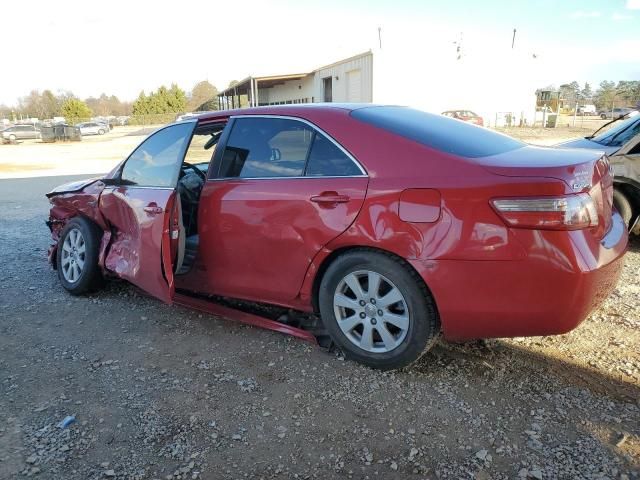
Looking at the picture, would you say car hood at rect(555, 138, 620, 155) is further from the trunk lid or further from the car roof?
the car roof

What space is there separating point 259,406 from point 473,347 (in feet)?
4.94

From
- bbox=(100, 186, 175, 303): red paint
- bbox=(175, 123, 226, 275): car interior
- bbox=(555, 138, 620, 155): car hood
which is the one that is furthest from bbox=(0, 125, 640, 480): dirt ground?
bbox=(555, 138, 620, 155): car hood

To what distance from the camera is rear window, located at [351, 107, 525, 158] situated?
3047 mm

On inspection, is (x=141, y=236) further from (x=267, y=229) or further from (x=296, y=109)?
(x=296, y=109)

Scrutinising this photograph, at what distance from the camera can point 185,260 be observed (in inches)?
161

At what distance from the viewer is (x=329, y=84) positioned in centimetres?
3316

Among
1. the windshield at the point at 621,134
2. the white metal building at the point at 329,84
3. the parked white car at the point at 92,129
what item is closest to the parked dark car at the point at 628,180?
the windshield at the point at 621,134

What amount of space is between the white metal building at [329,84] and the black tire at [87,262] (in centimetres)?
2315

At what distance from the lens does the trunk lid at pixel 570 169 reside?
8.71 ft

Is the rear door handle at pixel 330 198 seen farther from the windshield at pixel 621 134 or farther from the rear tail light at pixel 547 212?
Result: the windshield at pixel 621 134

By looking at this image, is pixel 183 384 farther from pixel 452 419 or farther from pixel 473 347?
pixel 473 347

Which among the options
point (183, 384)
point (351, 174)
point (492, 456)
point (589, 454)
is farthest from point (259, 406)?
point (589, 454)

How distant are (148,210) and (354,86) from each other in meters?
26.1

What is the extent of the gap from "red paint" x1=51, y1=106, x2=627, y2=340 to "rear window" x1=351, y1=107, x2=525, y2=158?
0.09m
